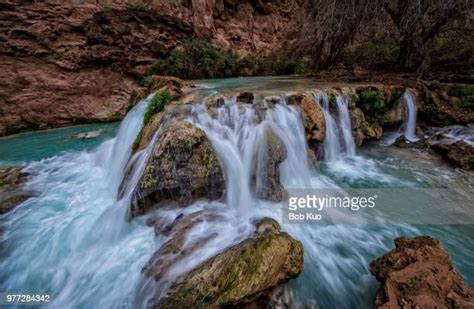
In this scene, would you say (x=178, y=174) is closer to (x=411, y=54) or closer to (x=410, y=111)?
(x=410, y=111)

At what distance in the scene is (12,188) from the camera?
4758 millimetres

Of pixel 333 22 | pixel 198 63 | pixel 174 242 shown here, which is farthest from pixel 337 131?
pixel 198 63

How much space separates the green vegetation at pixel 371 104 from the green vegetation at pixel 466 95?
2.14 metres

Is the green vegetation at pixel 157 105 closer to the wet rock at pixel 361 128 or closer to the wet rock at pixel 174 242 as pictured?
the wet rock at pixel 174 242

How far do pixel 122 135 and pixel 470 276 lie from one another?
6640mm

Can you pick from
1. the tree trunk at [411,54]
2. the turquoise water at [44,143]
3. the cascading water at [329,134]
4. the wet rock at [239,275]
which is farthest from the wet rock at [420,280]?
Answer: the tree trunk at [411,54]

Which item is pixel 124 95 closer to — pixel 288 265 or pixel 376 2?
pixel 376 2

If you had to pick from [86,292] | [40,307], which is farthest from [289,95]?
[40,307]

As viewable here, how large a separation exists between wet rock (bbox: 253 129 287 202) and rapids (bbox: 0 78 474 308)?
8 cm

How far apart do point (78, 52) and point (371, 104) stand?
36.7ft

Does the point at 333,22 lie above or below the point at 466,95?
above

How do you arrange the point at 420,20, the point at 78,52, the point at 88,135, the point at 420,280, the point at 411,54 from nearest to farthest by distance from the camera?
the point at 420,280, the point at 420,20, the point at 88,135, the point at 411,54, the point at 78,52

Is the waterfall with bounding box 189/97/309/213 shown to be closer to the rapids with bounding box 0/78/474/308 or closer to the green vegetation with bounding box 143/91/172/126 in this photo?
the rapids with bounding box 0/78/474/308

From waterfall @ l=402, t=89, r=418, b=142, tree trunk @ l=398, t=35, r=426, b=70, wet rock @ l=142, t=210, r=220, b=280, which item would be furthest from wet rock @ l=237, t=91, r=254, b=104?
tree trunk @ l=398, t=35, r=426, b=70
